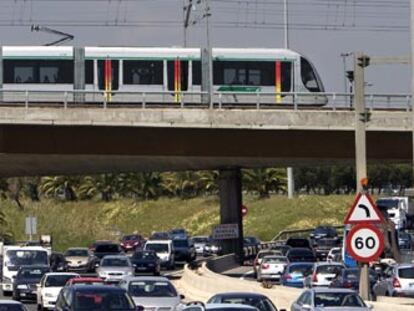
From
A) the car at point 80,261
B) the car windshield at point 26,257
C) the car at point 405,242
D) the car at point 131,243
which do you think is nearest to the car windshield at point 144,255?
the car at point 80,261

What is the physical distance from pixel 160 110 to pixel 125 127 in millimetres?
1794

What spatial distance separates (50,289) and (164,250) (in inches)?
1257

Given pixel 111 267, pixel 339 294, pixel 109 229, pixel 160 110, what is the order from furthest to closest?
1. pixel 109 229
2. pixel 160 110
3. pixel 111 267
4. pixel 339 294

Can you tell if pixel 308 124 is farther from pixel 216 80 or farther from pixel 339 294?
pixel 339 294

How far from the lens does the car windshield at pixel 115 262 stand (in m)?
53.5

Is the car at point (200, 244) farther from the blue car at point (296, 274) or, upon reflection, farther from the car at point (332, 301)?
the car at point (332, 301)

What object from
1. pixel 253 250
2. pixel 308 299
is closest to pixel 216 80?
pixel 253 250

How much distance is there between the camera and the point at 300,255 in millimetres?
63250

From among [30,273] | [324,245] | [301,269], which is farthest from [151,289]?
[324,245]

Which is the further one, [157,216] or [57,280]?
[157,216]

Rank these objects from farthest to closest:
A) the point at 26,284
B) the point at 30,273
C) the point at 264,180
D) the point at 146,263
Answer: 1. the point at 264,180
2. the point at 146,263
3. the point at 30,273
4. the point at 26,284

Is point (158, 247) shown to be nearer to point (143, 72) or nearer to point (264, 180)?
point (143, 72)

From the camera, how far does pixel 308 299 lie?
29.5 m

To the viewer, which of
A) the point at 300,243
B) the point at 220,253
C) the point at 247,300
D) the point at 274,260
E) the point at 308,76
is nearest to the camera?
the point at 247,300
